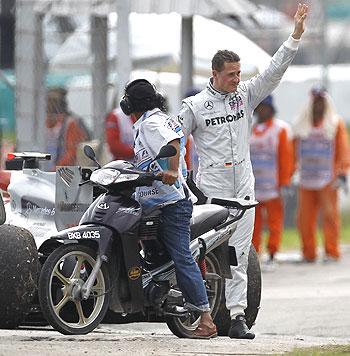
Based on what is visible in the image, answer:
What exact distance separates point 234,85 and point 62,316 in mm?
2055

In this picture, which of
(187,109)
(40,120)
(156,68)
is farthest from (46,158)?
(156,68)

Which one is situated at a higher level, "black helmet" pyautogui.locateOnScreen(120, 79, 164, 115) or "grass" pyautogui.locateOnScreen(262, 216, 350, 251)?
"black helmet" pyautogui.locateOnScreen(120, 79, 164, 115)

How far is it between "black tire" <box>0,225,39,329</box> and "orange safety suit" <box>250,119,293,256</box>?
908 cm

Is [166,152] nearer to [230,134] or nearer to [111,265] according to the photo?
[111,265]

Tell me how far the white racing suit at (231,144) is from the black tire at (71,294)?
45.1 inches

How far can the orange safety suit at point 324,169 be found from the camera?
818 inches

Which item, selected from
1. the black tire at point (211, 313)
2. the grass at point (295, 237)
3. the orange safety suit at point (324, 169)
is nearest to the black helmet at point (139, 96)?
the black tire at point (211, 313)

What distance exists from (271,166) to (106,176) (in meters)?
9.37

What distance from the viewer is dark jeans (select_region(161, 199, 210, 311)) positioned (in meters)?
10.8

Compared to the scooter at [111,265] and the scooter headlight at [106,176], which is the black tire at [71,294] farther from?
the scooter headlight at [106,176]

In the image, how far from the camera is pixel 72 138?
730 inches

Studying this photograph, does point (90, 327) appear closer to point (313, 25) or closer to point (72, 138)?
point (72, 138)

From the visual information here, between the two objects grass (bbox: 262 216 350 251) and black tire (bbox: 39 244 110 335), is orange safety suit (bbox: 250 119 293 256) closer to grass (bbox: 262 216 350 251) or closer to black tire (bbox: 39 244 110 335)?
grass (bbox: 262 216 350 251)

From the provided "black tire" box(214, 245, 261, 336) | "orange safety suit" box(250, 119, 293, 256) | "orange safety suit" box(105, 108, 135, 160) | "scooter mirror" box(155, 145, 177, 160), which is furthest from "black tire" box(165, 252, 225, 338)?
"orange safety suit" box(250, 119, 293, 256)
